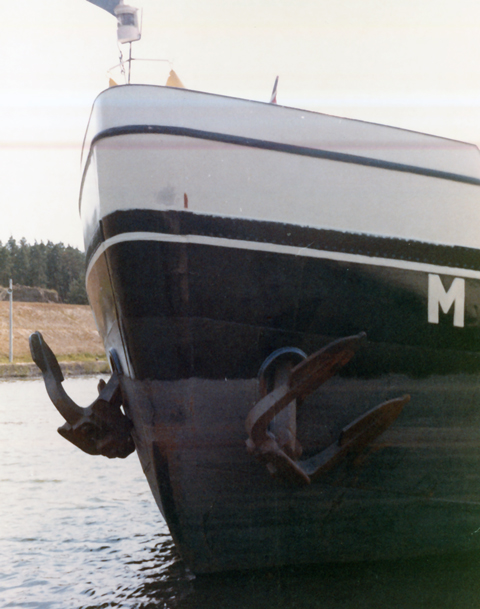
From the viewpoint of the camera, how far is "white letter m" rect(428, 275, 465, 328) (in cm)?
409

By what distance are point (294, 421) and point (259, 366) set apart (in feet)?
1.21

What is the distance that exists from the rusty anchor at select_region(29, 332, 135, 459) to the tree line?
87.5 meters

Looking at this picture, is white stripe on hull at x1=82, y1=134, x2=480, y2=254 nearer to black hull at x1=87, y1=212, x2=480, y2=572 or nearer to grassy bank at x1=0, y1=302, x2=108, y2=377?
black hull at x1=87, y1=212, x2=480, y2=572

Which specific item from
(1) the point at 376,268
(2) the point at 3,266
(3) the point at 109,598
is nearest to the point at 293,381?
(1) the point at 376,268

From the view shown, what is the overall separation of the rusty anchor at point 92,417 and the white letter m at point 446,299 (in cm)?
207

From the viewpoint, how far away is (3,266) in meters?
91.4

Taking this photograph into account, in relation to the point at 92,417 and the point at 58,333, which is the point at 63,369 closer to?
the point at 58,333

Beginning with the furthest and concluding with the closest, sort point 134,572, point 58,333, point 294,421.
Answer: point 58,333 < point 134,572 < point 294,421

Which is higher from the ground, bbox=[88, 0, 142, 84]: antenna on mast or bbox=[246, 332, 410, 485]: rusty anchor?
bbox=[88, 0, 142, 84]: antenna on mast

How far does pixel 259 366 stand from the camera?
3.80 m

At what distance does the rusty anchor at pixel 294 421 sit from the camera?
137 inches

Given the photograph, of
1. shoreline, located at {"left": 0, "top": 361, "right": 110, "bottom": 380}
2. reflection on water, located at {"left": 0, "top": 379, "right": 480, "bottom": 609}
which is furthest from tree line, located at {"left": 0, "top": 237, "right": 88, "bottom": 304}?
reflection on water, located at {"left": 0, "top": 379, "right": 480, "bottom": 609}

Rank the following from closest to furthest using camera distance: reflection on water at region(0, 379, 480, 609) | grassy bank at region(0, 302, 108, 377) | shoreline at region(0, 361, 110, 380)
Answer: reflection on water at region(0, 379, 480, 609)
shoreline at region(0, 361, 110, 380)
grassy bank at region(0, 302, 108, 377)

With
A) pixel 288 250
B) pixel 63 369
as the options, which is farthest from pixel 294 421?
pixel 63 369
